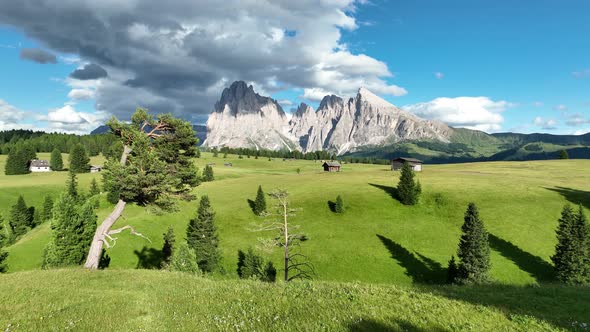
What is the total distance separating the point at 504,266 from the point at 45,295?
205 ft

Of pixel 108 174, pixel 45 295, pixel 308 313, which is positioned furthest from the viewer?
pixel 108 174

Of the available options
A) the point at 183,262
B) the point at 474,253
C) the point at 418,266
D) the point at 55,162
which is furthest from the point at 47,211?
the point at 474,253

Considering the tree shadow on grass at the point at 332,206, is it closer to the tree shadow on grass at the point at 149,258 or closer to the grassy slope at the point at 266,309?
the tree shadow on grass at the point at 149,258

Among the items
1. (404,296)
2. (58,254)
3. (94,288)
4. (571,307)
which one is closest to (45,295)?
(94,288)

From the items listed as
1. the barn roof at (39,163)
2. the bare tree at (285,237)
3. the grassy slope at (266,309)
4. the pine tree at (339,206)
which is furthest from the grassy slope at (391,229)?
the barn roof at (39,163)

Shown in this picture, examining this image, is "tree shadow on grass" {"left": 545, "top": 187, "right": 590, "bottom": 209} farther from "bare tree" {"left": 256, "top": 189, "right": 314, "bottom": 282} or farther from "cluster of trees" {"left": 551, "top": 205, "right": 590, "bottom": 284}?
"bare tree" {"left": 256, "top": 189, "right": 314, "bottom": 282}

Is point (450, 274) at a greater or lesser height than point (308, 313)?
lesser

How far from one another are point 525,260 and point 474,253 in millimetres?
14077

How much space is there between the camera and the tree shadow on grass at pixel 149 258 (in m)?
58.3

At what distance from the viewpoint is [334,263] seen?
56.3 meters

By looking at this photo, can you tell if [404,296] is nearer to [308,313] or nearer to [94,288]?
[308,313]

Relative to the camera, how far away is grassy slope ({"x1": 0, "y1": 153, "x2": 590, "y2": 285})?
54344 mm

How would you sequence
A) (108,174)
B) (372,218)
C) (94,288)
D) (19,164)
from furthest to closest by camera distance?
(19,164) → (372,218) → (108,174) → (94,288)

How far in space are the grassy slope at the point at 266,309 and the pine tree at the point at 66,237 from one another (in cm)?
3508
